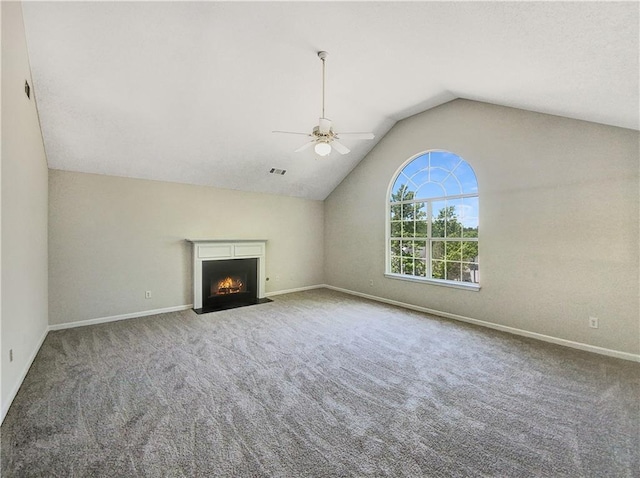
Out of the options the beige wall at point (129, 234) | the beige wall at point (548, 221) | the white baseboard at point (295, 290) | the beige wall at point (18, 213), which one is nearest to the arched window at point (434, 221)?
the beige wall at point (548, 221)

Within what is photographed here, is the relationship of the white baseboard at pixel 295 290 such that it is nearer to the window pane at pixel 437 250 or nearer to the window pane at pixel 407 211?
the window pane at pixel 407 211

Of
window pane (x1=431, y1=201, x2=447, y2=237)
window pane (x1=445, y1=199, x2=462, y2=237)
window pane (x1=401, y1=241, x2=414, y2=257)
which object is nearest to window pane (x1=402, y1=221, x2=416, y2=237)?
window pane (x1=401, y1=241, x2=414, y2=257)

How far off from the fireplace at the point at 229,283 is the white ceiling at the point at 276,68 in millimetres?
1897

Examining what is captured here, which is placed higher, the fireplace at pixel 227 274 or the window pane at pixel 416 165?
the window pane at pixel 416 165

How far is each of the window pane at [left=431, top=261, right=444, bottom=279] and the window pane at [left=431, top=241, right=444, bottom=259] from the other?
Result: 108 millimetres

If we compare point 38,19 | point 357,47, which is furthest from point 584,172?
point 38,19

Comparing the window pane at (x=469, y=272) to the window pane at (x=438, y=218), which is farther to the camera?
the window pane at (x=438, y=218)

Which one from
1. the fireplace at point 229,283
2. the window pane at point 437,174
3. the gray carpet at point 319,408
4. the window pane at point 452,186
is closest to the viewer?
the gray carpet at point 319,408

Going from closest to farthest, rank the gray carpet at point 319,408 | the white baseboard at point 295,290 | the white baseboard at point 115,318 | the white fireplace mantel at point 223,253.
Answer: the gray carpet at point 319,408
the white baseboard at point 115,318
the white fireplace mantel at point 223,253
the white baseboard at point 295,290

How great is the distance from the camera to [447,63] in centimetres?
296

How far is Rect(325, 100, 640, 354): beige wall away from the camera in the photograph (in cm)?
312

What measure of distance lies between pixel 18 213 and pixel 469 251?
5.58 meters

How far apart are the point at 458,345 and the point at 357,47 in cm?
374

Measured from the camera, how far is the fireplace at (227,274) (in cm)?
508
